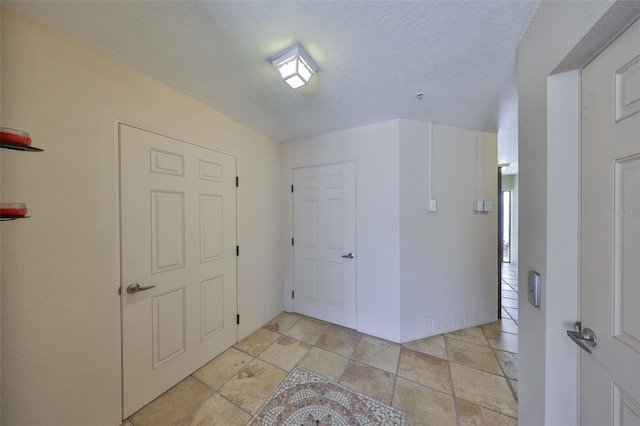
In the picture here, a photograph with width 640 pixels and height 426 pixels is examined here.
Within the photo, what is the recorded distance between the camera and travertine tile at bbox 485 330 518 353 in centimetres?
210

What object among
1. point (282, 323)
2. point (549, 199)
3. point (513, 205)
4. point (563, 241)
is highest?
point (513, 205)

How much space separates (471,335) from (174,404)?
9.34 ft

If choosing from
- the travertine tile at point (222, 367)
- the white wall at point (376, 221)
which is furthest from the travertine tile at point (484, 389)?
the travertine tile at point (222, 367)

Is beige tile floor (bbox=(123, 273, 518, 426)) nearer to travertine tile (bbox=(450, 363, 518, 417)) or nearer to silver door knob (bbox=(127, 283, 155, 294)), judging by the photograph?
travertine tile (bbox=(450, 363, 518, 417))

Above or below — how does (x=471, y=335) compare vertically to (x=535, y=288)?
below

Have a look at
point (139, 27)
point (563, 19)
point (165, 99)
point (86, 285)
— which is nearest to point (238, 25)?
point (139, 27)

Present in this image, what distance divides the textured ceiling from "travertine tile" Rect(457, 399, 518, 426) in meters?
2.33

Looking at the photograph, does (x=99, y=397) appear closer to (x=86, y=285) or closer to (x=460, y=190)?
(x=86, y=285)

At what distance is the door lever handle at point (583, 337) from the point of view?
82cm

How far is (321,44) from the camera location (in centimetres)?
123

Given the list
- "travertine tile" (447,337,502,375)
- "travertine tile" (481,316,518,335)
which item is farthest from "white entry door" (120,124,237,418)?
"travertine tile" (481,316,518,335)

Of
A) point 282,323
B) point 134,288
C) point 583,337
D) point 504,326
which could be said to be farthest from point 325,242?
point 504,326

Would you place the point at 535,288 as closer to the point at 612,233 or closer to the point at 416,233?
the point at 612,233

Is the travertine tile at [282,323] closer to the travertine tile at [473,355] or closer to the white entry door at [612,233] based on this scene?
Answer: the travertine tile at [473,355]
